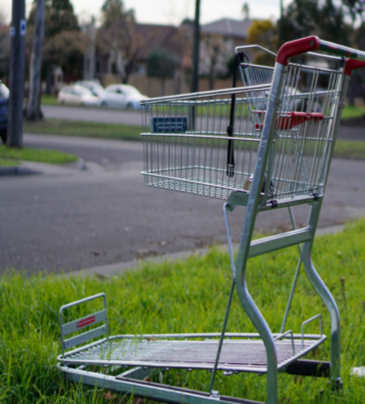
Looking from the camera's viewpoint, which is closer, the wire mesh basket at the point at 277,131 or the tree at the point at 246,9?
the wire mesh basket at the point at 277,131

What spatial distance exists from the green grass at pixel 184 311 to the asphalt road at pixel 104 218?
0.76m

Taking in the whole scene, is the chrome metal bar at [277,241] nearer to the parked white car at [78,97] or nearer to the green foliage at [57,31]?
the green foliage at [57,31]

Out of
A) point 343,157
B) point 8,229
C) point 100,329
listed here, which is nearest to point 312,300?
point 100,329

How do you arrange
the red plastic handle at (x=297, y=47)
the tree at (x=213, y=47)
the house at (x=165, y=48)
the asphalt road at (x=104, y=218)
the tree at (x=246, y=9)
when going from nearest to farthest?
the red plastic handle at (x=297, y=47), the asphalt road at (x=104, y=218), the house at (x=165, y=48), the tree at (x=213, y=47), the tree at (x=246, y=9)

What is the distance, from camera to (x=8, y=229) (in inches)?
232

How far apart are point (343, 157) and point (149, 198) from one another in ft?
28.7

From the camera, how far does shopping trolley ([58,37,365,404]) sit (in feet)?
6.80

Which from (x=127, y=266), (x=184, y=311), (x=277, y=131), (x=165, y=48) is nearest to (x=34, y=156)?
(x=127, y=266)

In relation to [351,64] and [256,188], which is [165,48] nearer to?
[351,64]

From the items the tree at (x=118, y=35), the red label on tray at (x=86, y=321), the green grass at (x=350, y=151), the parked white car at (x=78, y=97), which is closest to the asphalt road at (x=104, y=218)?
the red label on tray at (x=86, y=321)

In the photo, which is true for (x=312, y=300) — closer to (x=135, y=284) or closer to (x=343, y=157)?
(x=135, y=284)

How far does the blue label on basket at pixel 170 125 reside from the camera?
102 inches

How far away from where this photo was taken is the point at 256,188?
201 centimetres

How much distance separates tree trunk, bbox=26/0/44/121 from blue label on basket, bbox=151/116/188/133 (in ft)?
48.5
